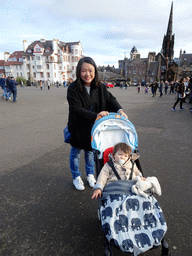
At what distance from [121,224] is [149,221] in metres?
0.31

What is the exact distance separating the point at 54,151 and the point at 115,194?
339 cm

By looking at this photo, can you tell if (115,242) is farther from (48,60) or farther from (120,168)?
(48,60)

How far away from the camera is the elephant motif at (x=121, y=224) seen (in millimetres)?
1831

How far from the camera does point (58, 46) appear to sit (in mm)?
61656

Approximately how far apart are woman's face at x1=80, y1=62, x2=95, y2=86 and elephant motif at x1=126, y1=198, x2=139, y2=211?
6.09 feet

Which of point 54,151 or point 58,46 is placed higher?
point 58,46

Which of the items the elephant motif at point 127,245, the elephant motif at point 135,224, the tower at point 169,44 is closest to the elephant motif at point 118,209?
the elephant motif at point 135,224

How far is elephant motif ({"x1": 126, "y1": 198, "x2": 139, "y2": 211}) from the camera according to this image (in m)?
1.94

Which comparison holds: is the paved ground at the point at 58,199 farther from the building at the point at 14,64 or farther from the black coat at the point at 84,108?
the building at the point at 14,64

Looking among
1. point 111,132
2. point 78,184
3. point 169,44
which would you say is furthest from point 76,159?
point 169,44

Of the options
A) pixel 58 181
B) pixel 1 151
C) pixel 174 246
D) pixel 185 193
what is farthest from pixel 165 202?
pixel 1 151

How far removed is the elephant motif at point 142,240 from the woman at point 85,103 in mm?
1622

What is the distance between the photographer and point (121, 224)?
1.86 meters

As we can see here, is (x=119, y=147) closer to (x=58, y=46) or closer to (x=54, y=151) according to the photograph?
(x=54, y=151)
